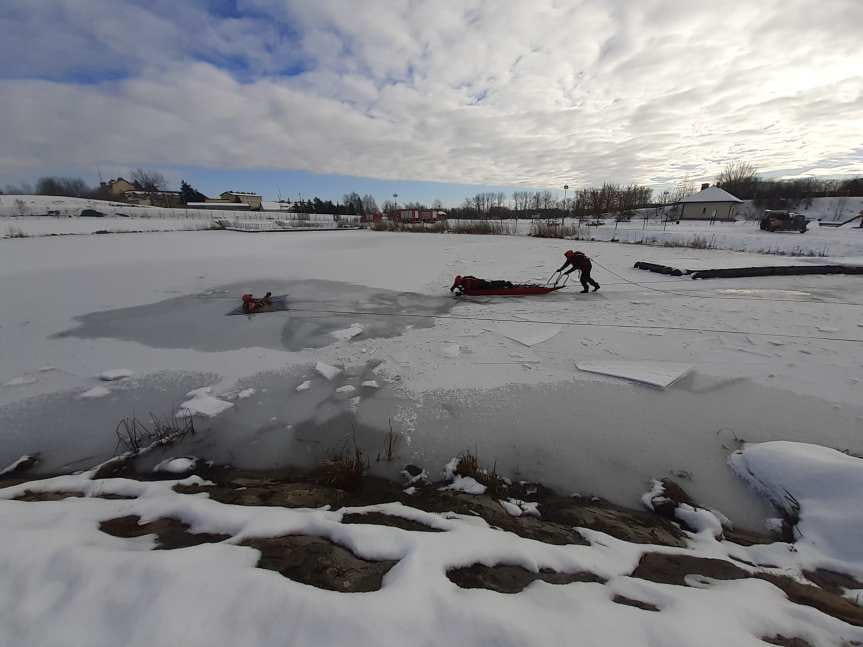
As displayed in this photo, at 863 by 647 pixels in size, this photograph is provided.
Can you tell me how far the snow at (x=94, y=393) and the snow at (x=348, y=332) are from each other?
3204 millimetres

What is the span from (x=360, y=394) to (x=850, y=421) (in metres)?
5.58

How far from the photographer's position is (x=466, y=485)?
315cm

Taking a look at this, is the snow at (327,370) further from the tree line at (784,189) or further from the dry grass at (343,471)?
the tree line at (784,189)

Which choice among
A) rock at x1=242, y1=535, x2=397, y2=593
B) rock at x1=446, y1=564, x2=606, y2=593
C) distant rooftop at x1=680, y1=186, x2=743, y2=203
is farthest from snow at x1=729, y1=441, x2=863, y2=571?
distant rooftop at x1=680, y1=186, x2=743, y2=203

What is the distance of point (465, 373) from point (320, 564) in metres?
3.39

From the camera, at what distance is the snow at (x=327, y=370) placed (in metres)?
4.94

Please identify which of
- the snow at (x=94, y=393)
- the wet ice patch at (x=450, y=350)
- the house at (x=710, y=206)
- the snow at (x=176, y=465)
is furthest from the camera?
the house at (x=710, y=206)

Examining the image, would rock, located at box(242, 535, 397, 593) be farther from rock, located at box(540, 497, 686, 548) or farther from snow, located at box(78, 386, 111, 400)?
snow, located at box(78, 386, 111, 400)

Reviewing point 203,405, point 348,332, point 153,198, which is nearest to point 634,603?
point 203,405

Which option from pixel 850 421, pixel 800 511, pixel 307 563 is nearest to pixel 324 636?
pixel 307 563

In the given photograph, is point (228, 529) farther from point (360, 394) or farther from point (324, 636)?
point (360, 394)

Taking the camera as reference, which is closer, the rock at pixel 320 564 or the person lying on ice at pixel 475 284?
the rock at pixel 320 564

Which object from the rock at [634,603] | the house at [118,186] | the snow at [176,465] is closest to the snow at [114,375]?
the snow at [176,465]

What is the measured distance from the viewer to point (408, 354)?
5668 mm
